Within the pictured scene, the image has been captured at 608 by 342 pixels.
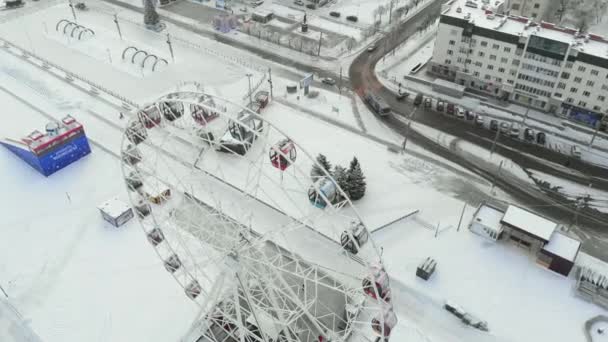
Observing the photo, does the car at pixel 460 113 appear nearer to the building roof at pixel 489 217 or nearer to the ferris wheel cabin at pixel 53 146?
the building roof at pixel 489 217

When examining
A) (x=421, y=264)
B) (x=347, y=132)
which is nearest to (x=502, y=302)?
(x=421, y=264)

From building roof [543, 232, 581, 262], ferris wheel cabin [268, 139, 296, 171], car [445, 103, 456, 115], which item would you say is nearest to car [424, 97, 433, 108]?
car [445, 103, 456, 115]

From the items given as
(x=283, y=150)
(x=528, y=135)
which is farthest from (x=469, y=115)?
(x=283, y=150)

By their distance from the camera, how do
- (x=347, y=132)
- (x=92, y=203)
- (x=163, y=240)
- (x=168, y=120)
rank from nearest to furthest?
(x=163, y=240) < (x=168, y=120) < (x=92, y=203) < (x=347, y=132)

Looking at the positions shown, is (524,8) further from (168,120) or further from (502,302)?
(168,120)

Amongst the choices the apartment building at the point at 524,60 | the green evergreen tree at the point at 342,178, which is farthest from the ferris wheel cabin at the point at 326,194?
the apartment building at the point at 524,60

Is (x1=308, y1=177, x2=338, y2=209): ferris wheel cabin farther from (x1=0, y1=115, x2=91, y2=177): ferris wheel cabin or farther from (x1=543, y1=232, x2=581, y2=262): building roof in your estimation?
(x1=0, y1=115, x2=91, y2=177): ferris wheel cabin

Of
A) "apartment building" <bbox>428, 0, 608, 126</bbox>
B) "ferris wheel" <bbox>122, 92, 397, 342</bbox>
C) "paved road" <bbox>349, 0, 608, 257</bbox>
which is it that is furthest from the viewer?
"apartment building" <bbox>428, 0, 608, 126</bbox>
